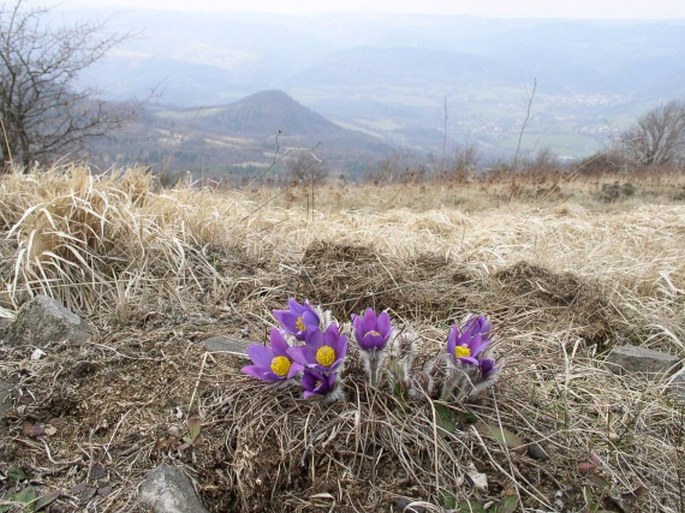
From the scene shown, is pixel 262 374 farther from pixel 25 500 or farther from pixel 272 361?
pixel 25 500

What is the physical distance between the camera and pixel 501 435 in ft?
4.65

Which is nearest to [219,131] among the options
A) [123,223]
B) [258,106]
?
[258,106]

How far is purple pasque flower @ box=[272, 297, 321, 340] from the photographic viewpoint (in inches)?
60.1

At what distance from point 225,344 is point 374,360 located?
717 mm

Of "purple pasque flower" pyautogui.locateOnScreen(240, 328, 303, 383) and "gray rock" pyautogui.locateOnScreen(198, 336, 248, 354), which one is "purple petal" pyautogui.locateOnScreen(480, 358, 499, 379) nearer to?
"purple pasque flower" pyautogui.locateOnScreen(240, 328, 303, 383)

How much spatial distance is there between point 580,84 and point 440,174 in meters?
206

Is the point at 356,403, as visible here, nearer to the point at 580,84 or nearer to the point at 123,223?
the point at 123,223

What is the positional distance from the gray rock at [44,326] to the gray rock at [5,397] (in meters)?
0.25

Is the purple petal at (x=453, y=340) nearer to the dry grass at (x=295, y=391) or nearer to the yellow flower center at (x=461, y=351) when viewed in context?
the yellow flower center at (x=461, y=351)

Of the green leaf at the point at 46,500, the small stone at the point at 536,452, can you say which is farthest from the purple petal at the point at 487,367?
the green leaf at the point at 46,500

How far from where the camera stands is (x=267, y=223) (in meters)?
3.91

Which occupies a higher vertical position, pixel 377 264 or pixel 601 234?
pixel 377 264

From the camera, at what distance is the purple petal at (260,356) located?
148 centimetres

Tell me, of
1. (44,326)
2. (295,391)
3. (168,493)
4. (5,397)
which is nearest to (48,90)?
(44,326)
